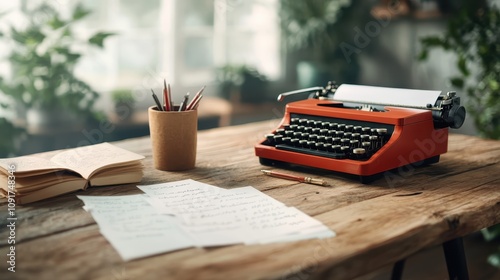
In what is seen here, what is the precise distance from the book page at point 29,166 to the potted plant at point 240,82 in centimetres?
343

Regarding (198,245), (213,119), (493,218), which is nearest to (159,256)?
(198,245)

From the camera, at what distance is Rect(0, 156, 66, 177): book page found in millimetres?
1338

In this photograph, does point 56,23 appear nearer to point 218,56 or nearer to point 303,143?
point 218,56

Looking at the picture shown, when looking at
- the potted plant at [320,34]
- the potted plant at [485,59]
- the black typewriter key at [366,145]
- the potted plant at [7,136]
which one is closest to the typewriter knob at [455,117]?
the black typewriter key at [366,145]

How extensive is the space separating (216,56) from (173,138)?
3550mm

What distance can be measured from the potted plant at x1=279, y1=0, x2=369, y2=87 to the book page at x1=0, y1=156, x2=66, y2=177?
3583mm

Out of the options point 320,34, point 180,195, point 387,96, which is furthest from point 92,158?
point 320,34

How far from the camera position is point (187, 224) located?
115 centimetres

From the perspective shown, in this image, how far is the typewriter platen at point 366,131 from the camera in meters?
1.52

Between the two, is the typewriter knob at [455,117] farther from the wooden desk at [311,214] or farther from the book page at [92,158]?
the book page at [92,158]

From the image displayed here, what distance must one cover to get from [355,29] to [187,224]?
4.43m

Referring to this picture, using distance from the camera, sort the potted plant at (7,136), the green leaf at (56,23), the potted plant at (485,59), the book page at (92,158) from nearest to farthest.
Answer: the book page at (92,158), the potted plant at (7,136), the potted plant at (485,59), the green leaf at (56,23)

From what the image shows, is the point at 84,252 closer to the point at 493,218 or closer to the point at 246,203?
the point at 246,203

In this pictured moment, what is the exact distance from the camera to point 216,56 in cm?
507
